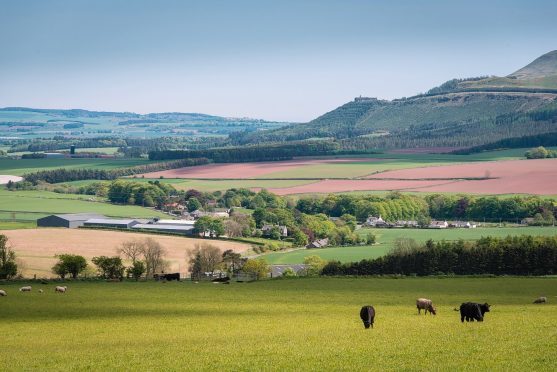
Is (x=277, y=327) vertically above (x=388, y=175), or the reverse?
(x=277, y=327)

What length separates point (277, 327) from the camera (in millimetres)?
33844

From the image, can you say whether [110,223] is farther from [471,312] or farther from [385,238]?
[471,312]

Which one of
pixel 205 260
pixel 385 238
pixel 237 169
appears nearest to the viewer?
pixel 205 260

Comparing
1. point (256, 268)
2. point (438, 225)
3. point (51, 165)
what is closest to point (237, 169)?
point (51, 165)

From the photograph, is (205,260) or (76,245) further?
(76,245)

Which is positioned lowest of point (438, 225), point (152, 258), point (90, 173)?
point (438, 225)

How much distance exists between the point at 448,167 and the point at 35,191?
65.1 metres

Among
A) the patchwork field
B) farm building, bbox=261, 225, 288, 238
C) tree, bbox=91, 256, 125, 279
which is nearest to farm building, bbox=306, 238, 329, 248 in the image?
farm building, bbox=261, 225, 288, 238

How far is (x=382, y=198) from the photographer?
12125 cm

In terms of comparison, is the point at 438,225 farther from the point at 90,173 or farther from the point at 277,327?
the point at 90,173

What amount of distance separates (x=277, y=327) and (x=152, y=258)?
43.8 metres

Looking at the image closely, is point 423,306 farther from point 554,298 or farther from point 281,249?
point 281,249

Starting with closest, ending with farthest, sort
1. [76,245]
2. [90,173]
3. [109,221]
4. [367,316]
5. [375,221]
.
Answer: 1. [367,316]
2. [76,245]
3. [109,221]
4. [375,221]
5. [90,173]

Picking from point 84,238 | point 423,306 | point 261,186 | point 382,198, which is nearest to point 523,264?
point 423,306
